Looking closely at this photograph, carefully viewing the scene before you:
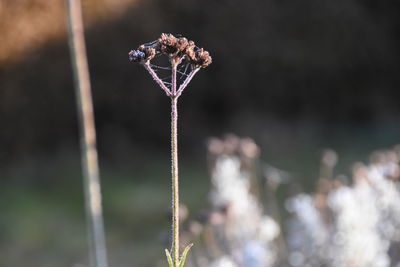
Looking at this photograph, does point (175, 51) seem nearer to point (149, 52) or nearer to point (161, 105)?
point (149, 52)

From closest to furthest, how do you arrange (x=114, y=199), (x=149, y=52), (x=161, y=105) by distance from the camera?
(x=149, y=52)
(x=114, y=199)
(x=161, y=105)

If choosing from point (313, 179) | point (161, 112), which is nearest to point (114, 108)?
point (161, 112)

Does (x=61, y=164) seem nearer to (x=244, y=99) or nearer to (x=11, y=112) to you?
(x=11, y=112)

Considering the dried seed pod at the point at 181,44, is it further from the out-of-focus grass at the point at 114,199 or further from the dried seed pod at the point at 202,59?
the out-of-focus grass at the point at 114,199

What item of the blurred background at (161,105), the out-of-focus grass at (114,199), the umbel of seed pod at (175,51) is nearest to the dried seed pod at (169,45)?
the umbel of seed pod at (175,51)

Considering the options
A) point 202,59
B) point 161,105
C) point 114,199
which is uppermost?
point 161,105

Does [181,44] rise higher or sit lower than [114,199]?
lower

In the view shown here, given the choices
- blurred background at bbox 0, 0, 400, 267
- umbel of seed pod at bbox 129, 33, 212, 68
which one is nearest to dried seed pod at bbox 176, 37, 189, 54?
umbel of seed pod at bbox 129, 33, 212, 68

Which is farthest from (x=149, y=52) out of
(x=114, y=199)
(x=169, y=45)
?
(x=114, y=199)
